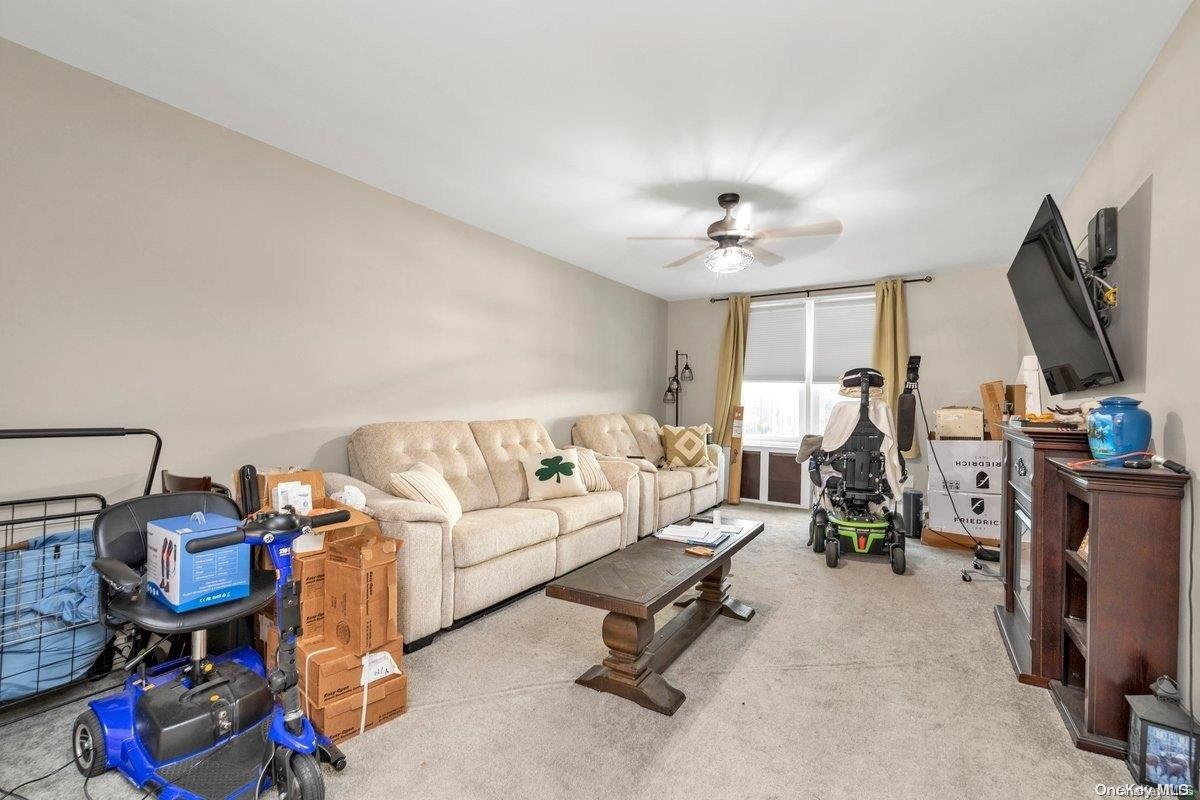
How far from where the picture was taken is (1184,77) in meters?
1.81

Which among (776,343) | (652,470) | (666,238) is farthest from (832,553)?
(776,343)

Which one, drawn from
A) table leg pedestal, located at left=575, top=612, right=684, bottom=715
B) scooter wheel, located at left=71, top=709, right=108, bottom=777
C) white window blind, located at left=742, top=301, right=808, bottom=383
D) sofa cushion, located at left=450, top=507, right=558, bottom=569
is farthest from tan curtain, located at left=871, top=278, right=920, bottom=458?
scooter wheel, located at left=71, top=709, right=108, bottom=777

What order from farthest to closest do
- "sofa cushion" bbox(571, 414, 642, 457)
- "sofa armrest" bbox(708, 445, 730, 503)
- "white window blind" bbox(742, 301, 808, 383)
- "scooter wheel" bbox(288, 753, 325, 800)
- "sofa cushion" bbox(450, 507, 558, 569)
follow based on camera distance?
"white window blind" bbox(742, 301, 808, 383) < "sofa armrest" bbox(708, 445, 730, 503) < "sofa cushion" bbox(571, 414, 642, 457) < "sofa cushion" bbox(450, 507, 558, 569) < "scooter wheel" bbox(288, 753, 325, 800)

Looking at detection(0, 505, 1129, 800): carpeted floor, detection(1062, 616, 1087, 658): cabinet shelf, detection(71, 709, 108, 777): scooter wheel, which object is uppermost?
detection(1062, 616, 1087, 658): cabinet shelf

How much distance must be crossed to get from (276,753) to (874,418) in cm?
396

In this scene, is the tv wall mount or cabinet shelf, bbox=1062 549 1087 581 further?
Result: the tv wall mount

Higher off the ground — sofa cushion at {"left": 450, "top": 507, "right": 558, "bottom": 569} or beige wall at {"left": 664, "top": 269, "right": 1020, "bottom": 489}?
beige wall at {"left": 664, "top": 269, "right": 1020, "bottom": 489}

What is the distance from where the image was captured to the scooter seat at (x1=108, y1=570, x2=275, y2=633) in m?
1.59

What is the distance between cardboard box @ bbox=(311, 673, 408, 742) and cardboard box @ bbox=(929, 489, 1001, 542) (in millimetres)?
4194

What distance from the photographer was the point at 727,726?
6.41ft

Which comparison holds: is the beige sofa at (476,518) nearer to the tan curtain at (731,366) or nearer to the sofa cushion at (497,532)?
the sofa cushion at (497,532)

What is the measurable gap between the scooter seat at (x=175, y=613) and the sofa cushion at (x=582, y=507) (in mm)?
1761

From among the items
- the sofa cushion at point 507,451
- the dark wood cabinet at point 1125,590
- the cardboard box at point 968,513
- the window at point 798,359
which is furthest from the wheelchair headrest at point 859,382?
the sofa cushion at point 507,451

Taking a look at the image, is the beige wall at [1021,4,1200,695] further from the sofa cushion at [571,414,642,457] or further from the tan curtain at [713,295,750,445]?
the tan curtain at [713,295,750,445]
